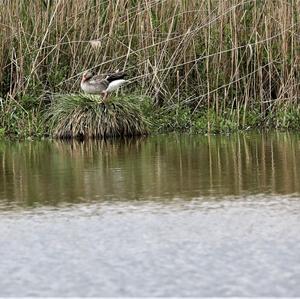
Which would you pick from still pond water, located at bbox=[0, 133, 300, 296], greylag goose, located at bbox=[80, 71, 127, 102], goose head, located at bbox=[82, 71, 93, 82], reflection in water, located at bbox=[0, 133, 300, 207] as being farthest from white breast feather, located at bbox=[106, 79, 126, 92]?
still pond water, located at bbox=[0, 133, 300, 296]

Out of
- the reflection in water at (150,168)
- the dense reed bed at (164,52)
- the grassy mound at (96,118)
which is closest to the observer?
the reflection in water at (150,168)

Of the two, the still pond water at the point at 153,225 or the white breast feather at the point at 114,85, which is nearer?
the still pond water at the point at 153,225

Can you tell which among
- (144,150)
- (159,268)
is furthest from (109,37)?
(159,268)

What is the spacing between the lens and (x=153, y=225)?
6.28 meters

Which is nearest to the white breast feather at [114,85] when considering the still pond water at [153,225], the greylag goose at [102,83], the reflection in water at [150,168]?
the greylag goose at [102,83]

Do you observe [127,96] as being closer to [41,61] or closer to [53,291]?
[41,61]

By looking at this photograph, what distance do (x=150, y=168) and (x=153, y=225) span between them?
3.32m

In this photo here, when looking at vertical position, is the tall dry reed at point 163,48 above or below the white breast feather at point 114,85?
above

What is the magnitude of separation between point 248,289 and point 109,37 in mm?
10387

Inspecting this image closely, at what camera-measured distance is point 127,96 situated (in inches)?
552

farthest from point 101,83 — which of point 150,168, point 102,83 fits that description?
point 150,168

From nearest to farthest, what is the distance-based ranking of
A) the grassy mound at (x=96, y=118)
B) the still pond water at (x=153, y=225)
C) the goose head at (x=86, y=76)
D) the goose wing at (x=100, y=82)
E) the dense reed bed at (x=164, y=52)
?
the still pond water at (x=153, y=225) → the goose wing at (x=100, y=82) → the grassy mound at (x=96, y=118) → the goose head at (x=86, y=76) → the dense reed bed at (x=164, y=52)

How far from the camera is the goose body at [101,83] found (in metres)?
13.5

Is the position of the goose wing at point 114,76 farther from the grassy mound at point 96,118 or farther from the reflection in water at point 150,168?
the reflection in water at point 150,168
